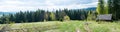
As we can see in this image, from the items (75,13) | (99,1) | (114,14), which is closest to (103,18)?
(114,14)

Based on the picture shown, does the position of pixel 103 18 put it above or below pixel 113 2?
below

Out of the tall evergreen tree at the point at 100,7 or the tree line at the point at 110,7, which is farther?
the tall evergreen tree at the point at 100,7

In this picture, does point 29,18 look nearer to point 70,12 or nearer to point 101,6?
point 70,12

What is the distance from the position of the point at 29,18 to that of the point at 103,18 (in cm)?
5019

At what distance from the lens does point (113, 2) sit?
65938mm

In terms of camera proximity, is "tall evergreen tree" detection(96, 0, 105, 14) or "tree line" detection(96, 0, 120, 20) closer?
"tree line" detection(96, 0, 120, 20)

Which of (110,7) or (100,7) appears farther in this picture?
(100,7)

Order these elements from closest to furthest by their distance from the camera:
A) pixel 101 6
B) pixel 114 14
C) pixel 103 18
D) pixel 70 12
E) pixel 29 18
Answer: pixel 103 18 → pixel 114 14 → pixel 101 6 → pixel 29 18 → pixel 70 12

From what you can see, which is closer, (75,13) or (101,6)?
(101,6)

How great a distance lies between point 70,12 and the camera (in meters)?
105

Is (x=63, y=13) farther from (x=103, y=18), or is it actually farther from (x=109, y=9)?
(x=103, y=18)

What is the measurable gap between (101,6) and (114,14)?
19.9 ft

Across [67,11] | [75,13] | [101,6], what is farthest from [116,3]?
[67,11]

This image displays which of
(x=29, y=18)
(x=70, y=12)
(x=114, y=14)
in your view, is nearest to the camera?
(x=114, y=14)
